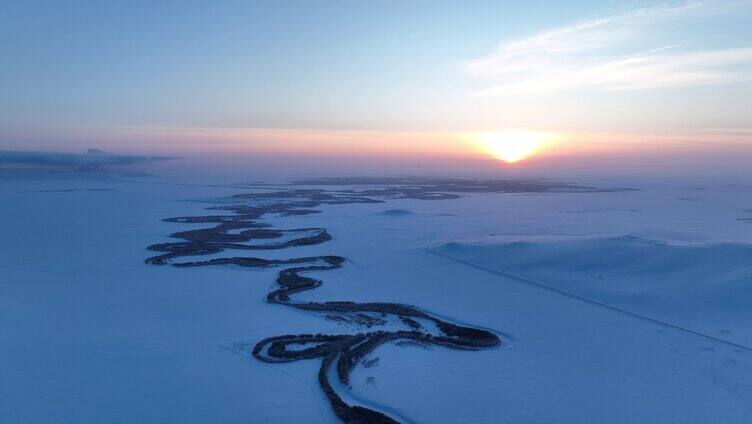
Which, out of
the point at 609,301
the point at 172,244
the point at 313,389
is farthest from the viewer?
the point at 172,244

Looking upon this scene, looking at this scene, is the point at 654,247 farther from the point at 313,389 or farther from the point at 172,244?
the point at 172,244

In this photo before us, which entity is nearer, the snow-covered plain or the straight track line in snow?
the snow-covered plain

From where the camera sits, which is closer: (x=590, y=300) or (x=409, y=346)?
(x=409, y=346)

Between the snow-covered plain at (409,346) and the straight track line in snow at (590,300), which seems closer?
the snow-covered plain at (409,346)

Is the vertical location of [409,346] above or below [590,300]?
below

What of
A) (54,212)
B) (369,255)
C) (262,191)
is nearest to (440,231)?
(369,255)

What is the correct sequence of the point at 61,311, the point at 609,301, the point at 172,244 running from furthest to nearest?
the point at 172,244 → the point at 609,301 → the point at 61,311

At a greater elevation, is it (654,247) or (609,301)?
(654,247)

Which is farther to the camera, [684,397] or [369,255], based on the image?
[369,255]
